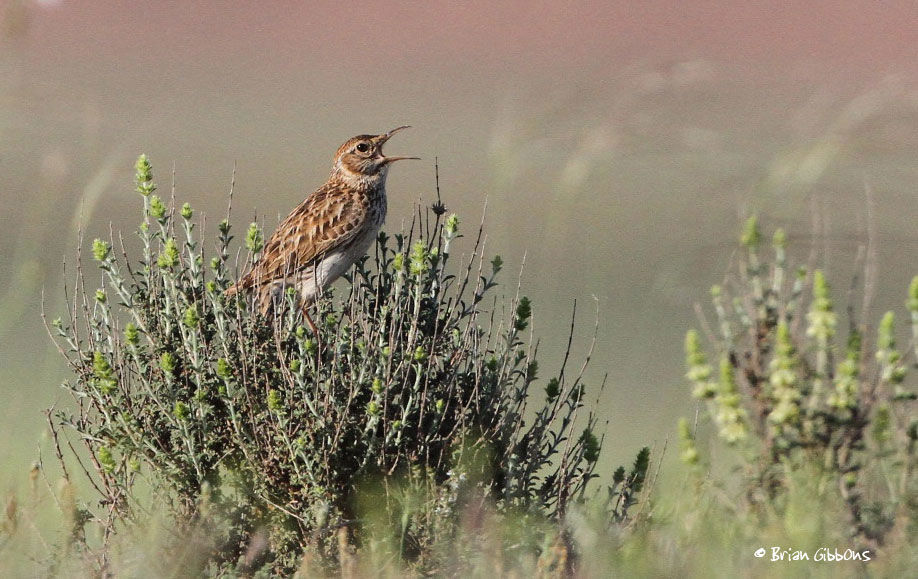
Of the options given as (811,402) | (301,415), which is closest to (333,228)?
(301,415)

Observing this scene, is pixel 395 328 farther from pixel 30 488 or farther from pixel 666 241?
pixel 666 241

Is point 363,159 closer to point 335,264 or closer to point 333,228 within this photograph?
point 333,228

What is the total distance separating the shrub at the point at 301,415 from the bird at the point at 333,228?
146 cm

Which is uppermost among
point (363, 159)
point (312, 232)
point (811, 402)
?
point (363, 159)

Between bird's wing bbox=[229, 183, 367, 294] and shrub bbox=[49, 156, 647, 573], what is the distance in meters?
1.63

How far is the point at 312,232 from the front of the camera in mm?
7355

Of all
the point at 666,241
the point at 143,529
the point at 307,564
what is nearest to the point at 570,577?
the point at 307,564

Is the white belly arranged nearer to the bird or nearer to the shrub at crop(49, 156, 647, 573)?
the bird

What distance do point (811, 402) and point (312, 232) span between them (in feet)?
11.9

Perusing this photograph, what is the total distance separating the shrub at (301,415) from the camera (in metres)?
5.17

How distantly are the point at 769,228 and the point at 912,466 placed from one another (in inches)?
40.4

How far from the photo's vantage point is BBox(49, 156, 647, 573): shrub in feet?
17.0

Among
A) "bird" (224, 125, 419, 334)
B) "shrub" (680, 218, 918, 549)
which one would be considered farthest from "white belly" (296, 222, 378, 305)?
"shrub" (680, 218, 918, 549)

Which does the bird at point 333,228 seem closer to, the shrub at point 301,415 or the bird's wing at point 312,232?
the bird's wing at point 312,232
